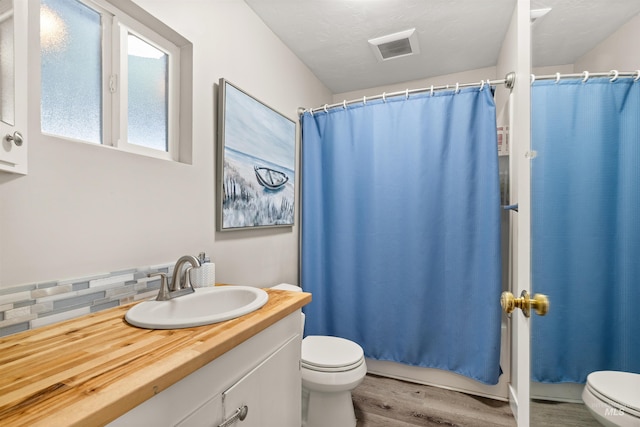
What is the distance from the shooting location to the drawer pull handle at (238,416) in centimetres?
81

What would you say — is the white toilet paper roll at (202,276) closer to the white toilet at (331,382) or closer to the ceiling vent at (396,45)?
the white toilet at (331,382)

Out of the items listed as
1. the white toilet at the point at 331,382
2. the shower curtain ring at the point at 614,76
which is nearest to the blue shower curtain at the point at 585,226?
the shower curtain ring at the point at 614,76

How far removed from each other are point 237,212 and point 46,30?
1.02 meters

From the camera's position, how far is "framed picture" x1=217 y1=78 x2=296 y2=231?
158cm

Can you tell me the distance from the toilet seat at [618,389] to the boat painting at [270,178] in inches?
65.3

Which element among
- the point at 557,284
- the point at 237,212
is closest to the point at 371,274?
the point at 237,212

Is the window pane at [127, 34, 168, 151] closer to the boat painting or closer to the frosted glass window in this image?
the frosted glass window

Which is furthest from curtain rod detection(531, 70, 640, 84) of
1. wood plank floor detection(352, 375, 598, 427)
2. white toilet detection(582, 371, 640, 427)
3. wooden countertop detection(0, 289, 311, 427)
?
wood plank floor detection(352, 375, 598, 427)

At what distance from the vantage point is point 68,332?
0.84 meters

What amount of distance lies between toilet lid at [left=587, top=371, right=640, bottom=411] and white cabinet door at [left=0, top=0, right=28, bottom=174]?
1.39m

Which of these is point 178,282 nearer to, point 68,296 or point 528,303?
point 68,296

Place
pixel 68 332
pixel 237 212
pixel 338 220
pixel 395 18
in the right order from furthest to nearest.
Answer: pixel 338 220
pixel 395 18
pixel 237 212
pixel 68 332

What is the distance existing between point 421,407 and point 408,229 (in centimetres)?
111

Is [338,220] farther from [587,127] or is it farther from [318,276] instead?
[587,127]
